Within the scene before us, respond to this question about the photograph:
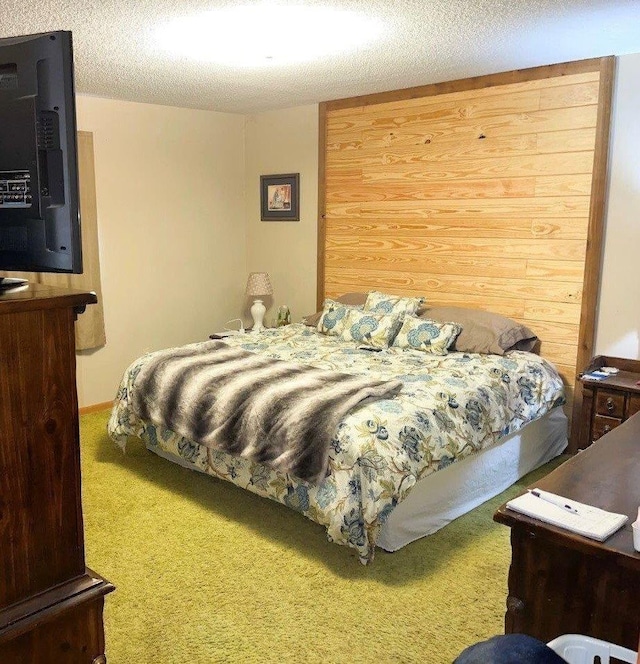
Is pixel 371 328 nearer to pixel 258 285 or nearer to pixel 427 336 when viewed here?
pixel 427 336

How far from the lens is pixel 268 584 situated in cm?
255

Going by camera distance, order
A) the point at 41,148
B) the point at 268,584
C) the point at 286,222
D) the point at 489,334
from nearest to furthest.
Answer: the point at 41,148
the point at 268,584
the point at 489,334
the point at 286,222

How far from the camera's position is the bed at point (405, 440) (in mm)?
2590

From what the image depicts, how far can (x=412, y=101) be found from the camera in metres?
4.39

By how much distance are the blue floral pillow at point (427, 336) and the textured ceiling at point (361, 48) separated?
1.52 m

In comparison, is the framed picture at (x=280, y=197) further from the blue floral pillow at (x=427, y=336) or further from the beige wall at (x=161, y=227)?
the blue floral pillow at (x=427, y=336)

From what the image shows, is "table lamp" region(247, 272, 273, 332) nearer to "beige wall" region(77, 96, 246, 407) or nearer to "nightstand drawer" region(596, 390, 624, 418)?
"beige wall" region(77, 96, 246, 407)

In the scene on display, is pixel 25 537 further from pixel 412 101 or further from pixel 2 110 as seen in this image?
pixel 412 101

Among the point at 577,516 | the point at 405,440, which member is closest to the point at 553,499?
the point at 577,516

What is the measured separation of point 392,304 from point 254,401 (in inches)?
62.1

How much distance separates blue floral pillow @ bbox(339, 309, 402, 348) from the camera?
407 cm

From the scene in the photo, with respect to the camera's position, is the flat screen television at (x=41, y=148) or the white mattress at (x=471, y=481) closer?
the flat screen television at (x=41, y=148)

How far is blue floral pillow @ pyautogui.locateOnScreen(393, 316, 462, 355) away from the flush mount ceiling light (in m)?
1.64

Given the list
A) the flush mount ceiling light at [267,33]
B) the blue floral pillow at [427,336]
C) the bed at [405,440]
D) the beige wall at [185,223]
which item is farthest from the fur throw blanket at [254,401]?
the flush mount ceiling light at [267,33]
